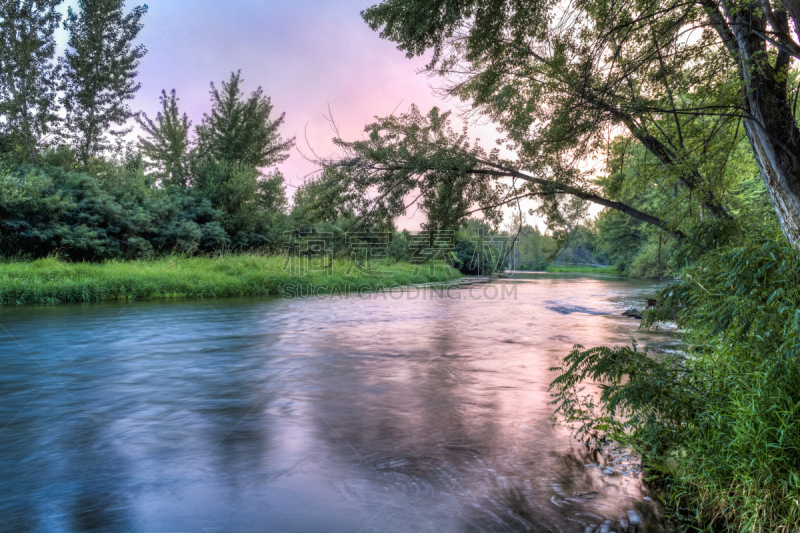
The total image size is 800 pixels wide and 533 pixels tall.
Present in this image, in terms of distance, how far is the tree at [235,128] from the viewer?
40594 mm

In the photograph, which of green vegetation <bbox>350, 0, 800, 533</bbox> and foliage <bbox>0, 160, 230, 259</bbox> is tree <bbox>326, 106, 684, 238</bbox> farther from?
foliage <bbox>0, 160, 230, 259</bbox>

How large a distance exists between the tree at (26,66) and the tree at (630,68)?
1284 inches

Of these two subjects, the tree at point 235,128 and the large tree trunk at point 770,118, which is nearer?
the large tree trunk at point 770,118

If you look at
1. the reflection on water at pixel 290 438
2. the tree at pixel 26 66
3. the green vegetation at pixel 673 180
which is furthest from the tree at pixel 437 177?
the tree at pixel 26 66

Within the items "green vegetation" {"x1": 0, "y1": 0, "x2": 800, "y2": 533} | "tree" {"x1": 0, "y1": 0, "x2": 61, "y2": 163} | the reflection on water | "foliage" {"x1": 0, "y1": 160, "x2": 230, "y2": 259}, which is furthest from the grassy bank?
"tree" {"x1": 0, "y1": 0, "x2": 61, "y2": 163}

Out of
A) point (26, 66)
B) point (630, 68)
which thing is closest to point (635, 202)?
point (630, 68)

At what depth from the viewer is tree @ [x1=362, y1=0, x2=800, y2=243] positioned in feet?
16.0

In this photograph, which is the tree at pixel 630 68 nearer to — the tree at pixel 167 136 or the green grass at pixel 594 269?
the tree at pixel 167 136

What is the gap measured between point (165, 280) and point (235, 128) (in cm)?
2391

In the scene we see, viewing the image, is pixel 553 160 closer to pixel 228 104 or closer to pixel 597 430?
pixel 597 430

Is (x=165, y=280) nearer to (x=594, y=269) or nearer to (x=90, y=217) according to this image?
(x=90, y=217)

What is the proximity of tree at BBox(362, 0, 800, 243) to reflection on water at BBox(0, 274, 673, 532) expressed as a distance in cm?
370

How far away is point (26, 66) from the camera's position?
29.9m

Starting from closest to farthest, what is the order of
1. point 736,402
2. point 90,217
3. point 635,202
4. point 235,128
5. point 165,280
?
point 736,402, point 635,202, point 165,280, point 90,217, point 235,128
